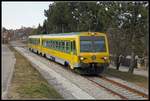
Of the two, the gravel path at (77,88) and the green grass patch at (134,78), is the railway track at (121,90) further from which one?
the green grass patch at (134,78)

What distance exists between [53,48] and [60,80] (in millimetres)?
12919

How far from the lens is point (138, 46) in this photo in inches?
1610

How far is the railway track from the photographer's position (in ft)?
52.5

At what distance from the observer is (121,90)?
18031 mm

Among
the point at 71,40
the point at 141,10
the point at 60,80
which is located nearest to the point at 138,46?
the point at 141,10

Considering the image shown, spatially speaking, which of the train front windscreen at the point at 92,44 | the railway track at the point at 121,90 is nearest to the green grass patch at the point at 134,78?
the railway track at the point at 121,90

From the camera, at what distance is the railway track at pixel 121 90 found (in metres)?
16.0

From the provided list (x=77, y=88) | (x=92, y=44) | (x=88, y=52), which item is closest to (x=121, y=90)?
(x=77, y=88)

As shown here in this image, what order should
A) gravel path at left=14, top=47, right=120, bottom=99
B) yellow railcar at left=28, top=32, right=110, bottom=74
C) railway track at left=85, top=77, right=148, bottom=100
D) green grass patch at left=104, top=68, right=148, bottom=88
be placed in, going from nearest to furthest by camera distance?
railway track at left=85, top=77, right=148, bottom=100, gravel path at left=14, top=47, right=120, bottom=99, green grass patch at left=104, top=68, right=148, bottom=88, yellow railcar at left=28, top=32, right=110, bottom=74

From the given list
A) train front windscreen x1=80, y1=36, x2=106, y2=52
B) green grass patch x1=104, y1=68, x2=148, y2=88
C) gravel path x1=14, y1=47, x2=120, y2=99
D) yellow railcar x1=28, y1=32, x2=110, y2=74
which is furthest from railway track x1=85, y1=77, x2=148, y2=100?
train front windscreen x1=80, y1=36, x2=106, y2=52

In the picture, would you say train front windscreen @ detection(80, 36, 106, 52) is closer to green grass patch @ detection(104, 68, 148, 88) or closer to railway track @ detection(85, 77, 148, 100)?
green grass patch @ detection(104, 68, 148, 88)

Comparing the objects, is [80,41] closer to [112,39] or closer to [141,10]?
[141,10]

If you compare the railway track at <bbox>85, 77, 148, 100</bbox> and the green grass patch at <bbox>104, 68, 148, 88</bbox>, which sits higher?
the railway track at <bbox>85, 77, 148, 100</bbox>

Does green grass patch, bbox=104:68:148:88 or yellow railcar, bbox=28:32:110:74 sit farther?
yellow railcar, bbox=28:32:110:74
